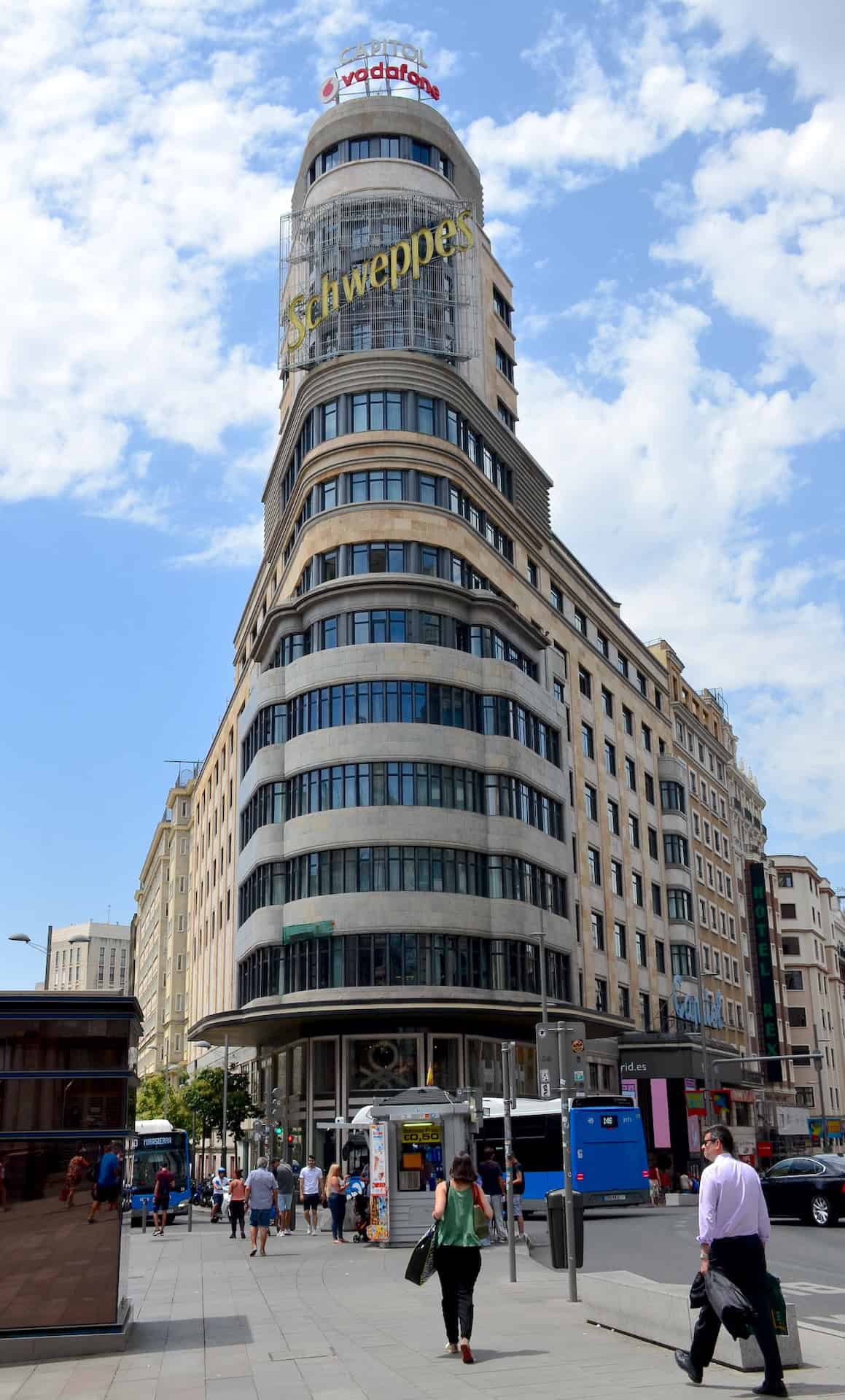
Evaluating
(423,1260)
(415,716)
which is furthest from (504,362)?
(423,1260)

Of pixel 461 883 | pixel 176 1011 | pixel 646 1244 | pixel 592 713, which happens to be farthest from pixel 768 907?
pixel 646 1244

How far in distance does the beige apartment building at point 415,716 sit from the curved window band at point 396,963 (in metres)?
0.08

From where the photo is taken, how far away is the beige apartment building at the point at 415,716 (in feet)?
146

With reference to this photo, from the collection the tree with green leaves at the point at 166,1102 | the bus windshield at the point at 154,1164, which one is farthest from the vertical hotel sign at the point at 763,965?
the bus windshield at the point at 154,1164

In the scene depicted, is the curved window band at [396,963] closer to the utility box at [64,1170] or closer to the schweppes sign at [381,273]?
the schweppes sign at [381,273]

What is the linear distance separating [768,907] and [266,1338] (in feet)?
265

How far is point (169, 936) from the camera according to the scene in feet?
328

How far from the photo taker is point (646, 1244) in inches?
957

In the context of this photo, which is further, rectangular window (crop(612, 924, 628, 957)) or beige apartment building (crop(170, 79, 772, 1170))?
rectangular window (crop(612, 924, 628, 957))

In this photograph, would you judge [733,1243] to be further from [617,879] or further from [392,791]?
[617,879]

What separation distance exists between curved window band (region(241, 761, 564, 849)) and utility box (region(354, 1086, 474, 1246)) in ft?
60.9

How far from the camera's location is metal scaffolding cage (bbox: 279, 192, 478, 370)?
51.1 metres

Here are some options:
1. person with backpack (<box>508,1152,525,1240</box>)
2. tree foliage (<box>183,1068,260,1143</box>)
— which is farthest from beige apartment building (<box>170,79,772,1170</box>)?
person with backpack (<box>508,1152,525,1240</box>)

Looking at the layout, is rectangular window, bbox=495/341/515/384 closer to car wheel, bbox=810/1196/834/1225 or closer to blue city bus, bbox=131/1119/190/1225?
blue city bus, bbox=131/1119/190/1225
